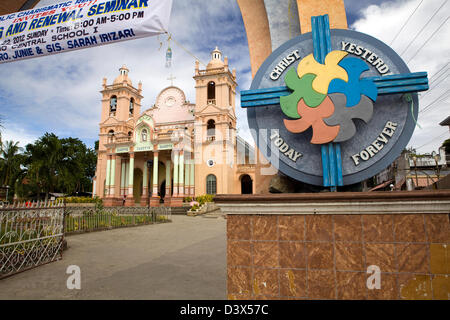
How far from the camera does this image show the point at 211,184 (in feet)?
80.8

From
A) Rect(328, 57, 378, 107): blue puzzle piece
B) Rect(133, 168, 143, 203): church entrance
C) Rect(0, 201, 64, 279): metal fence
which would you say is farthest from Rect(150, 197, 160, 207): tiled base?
Rect(328, 57, 378, 107): blue puzzle piece

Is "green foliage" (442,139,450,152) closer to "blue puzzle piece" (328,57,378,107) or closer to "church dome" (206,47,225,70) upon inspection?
"church dome" (206,47,225,70)

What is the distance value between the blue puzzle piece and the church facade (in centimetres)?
2117

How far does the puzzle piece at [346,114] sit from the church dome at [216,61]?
963 inches

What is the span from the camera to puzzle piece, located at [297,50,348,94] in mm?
2607

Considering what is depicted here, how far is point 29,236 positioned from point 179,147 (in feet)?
63.2

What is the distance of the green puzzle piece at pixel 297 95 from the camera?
8.58 feet

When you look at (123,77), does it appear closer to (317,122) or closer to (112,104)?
(112,104)

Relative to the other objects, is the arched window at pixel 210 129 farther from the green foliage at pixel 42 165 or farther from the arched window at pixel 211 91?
the green foliage at pixel 42 165

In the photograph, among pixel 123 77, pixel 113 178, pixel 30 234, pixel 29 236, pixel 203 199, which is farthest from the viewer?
pixel 123 77

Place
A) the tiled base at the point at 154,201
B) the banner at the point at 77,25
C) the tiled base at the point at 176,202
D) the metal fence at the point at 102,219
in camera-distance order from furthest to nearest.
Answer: the tiled base at the point at 154,201 < the tiled base at the point at 176,202 < the metal fence at the point at 102,219 < the banner at the point at 77,25

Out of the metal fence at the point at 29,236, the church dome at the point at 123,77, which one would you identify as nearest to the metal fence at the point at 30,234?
the metal fence at the point at 29,236

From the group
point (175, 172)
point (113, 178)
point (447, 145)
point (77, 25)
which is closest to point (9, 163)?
point (113, 178)
